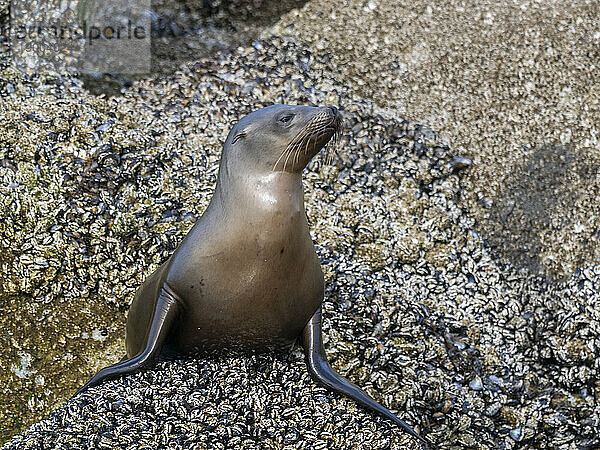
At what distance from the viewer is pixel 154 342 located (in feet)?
13.8

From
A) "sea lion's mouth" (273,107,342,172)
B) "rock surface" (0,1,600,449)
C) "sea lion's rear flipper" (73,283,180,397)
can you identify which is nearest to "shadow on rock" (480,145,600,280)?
"rock surface" (0,1,600,449)

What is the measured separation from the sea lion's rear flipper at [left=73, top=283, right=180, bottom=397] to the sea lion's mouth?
3.08 feet

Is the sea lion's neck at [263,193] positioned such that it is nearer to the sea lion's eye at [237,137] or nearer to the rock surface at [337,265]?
the sea lion's eye at [237,137]

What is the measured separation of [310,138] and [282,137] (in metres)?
0.16

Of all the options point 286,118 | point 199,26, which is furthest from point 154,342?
point 199,26

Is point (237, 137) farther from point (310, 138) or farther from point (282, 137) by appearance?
point (310, 138)

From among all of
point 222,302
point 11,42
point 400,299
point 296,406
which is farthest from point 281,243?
point 11,42

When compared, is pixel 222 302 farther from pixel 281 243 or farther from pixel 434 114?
pixel 434 114

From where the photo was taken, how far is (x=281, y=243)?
4.14 m

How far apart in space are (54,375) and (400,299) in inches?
105

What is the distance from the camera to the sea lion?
4.14 meters

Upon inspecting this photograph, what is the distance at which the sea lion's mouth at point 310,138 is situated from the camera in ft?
13.5

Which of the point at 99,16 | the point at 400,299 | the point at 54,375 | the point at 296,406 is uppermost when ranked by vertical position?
the point at 99,16

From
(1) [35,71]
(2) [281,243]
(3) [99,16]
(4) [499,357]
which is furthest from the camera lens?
(3) [99,16]
